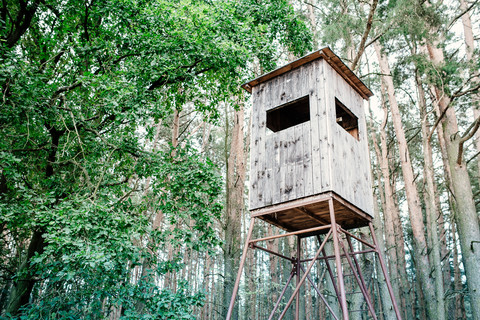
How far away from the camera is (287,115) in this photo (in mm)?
6984

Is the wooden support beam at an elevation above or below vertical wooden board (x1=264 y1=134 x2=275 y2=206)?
below

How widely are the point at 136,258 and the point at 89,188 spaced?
1.52 meters

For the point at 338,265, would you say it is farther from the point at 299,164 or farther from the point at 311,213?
the point at 299,164

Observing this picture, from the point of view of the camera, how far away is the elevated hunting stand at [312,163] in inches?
199

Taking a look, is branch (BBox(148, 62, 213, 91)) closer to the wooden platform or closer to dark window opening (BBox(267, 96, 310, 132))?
dark window opening (BBox(267, 96, 310, 132))

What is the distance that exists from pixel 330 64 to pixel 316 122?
1.05m

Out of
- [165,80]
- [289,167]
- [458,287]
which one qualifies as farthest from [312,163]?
[458,287]

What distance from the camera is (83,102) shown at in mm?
6922

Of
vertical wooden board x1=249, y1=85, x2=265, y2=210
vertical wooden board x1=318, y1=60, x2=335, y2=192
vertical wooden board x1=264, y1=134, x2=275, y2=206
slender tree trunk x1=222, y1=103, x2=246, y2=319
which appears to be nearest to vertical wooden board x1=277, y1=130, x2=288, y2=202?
vertical wooden board x1=264, y1=134, x2=275, y2=206

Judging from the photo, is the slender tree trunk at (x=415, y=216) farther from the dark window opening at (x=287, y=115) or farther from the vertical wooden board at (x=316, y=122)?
the vertical wooden board at (x=316, y=122)

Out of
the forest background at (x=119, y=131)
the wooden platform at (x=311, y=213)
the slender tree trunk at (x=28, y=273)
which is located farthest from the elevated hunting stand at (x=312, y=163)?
the slender tree trunk at (x=28, y=273)

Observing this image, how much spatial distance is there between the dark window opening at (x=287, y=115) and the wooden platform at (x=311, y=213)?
5.52 ft

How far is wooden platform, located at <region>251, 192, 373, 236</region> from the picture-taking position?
5035mm

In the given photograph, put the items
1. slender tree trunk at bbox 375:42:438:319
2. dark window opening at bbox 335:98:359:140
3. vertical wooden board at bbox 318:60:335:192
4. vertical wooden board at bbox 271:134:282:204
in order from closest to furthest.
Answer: vertical wooden board at bbox 318:60:335:192 → vertical wooden board at bbox 271:134:282:204 → dark window opening at bbox 335:98:359:140 → slender tree trunk at bbox 375:42:438:319
